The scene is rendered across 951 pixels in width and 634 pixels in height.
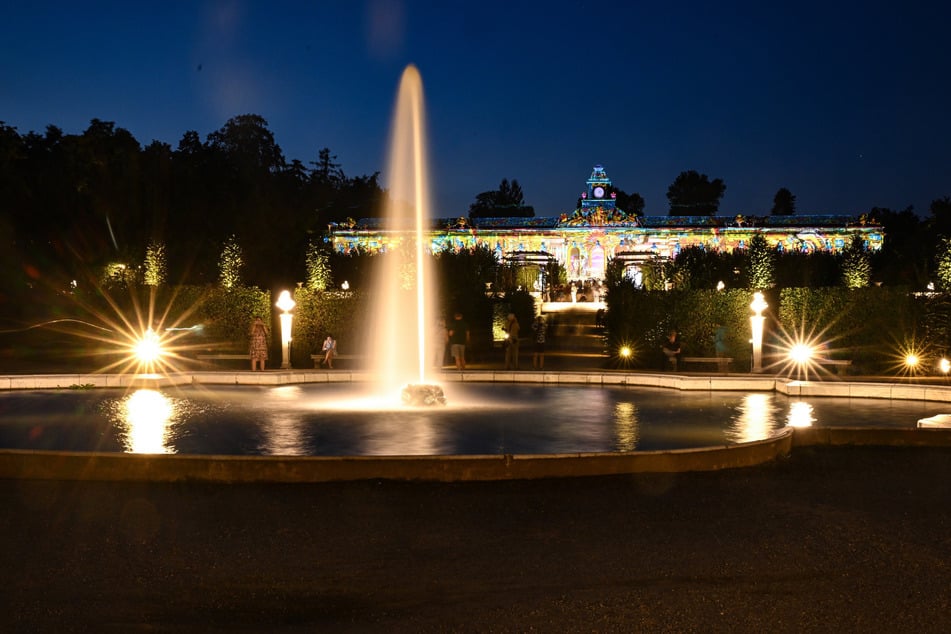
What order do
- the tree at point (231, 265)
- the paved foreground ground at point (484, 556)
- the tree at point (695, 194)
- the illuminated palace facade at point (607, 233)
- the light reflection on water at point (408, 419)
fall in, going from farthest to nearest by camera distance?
1. the tree at point (695, 194)
2. the illuminated palace facade at point (607, 233)
3. the tree at point (231, 265)
4. the light reflection on water at point (408, 419)
5. the paved foreground ground at point (484, 556)

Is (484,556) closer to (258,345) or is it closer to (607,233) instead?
(258,345)

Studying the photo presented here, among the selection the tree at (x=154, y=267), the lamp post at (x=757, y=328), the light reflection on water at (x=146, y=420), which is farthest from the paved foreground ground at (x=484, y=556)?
the tree at (x=154, y=267)

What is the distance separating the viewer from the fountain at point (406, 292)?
17550mm

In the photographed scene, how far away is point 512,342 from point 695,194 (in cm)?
11172

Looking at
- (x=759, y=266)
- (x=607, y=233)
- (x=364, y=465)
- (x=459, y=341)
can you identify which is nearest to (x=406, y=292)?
(x=459, y=341)

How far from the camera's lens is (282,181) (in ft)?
341

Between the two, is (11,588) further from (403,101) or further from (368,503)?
(403,101)

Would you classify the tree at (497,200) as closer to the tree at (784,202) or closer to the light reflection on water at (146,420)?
the tree at (784,202)

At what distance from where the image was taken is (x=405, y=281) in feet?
105

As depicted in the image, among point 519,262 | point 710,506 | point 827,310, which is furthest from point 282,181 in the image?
point 710,506

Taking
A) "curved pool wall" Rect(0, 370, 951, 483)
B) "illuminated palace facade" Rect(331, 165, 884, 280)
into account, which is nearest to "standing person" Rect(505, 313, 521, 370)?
"curved pool wall" Rect(0, 370, 951, 483)

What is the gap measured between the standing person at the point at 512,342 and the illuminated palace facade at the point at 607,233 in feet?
215

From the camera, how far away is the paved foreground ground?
16.7 feet

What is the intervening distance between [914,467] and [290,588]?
21.4 ft
